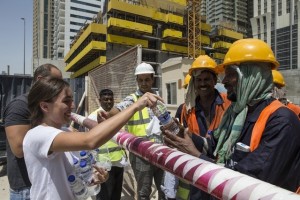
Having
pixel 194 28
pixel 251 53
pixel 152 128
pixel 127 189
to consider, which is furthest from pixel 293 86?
pixel 194 28

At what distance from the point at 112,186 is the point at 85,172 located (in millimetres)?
2047

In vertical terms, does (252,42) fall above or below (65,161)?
above

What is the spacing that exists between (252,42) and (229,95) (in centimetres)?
36

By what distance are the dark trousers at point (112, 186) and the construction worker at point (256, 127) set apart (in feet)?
6.73

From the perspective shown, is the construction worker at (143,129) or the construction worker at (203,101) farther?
the construction worker at (143,129)

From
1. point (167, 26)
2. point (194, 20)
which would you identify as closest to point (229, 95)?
point (167, 26)

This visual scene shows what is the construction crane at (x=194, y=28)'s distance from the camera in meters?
61.0

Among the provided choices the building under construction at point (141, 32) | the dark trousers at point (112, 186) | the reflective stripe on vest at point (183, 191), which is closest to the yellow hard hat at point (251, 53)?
the reflective stripe on vest at point (183, 191)

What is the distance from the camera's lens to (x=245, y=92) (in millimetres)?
1716

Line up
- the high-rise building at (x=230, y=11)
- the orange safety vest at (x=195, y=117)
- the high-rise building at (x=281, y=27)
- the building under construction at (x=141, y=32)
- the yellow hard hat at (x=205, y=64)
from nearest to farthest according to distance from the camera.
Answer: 1. the orange safety vest at (x=195, y=117)
2. the yellow hard hat at (x=205, y=64)
3. the building under construction at (x=141, y=32)
4. the high-rise building at (x=281, y=27)
5. the high-rise building at (x=230, y=11)

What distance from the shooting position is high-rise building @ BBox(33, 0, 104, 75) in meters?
101

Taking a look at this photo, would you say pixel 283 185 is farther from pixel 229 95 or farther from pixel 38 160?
pixel 38 160

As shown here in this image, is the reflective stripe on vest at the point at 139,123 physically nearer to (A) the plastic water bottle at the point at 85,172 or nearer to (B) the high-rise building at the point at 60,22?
(A) the plastic water bottle at the point at 85,172

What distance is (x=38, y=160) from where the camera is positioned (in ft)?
5.30
